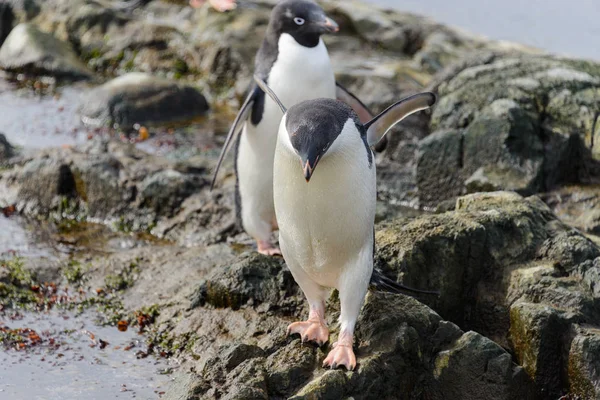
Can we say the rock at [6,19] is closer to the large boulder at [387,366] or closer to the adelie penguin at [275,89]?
the adelie penguin at [275,89]

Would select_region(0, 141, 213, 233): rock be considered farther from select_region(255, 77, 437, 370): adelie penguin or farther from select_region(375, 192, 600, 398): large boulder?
select_region(255, 77, 437, 370): adelie penguin

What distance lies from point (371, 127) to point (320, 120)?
737 mm

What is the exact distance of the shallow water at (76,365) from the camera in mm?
4551

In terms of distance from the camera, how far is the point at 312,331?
4027 mm

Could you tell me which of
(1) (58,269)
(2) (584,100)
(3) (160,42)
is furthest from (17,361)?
(3) (160,42)

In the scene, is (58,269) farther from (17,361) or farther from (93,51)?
(93,51)

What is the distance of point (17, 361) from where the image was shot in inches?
191

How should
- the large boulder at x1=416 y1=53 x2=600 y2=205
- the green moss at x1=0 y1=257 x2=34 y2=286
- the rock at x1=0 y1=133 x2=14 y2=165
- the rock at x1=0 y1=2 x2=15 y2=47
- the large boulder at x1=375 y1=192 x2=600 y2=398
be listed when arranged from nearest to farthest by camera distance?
the large boulder at x1=375 y1=192 x2=600 y2=398 < the green moss at x1=0 y1=257 x2=34 y2=286 < the large boulder at x1=416 y1=53 x2=600 y2=205 < the rock at x1=0 y1=133 x2=14 y2=165 < the rock at x1=0 y1=2 x2=15 y2=47

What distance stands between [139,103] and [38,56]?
260cm

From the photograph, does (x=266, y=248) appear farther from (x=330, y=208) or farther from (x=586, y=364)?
(x=586, y=364)

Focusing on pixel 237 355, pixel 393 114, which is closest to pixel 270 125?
pixel 393 114

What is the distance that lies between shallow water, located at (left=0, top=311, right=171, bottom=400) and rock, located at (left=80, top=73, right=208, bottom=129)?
4.96 metres

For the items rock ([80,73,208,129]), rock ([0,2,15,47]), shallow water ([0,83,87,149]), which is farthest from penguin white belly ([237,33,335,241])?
rock ([0,2,15,47])

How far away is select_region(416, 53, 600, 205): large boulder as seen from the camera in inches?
276
